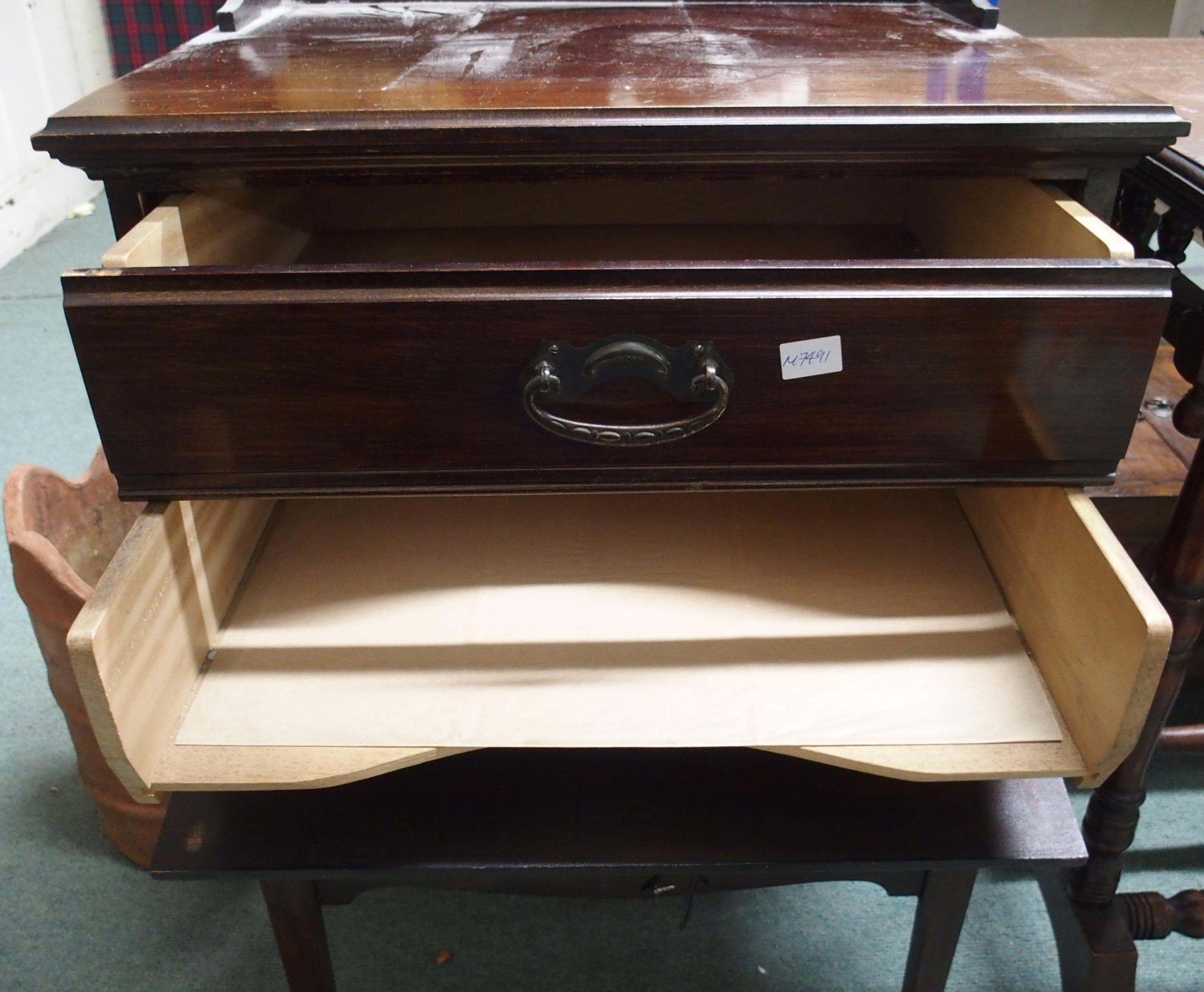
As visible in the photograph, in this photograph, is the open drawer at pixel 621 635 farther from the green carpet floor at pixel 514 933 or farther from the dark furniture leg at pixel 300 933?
the green carpet floor at pixel 514 933

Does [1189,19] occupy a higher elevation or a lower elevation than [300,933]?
higher

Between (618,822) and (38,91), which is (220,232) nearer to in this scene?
(618,822)

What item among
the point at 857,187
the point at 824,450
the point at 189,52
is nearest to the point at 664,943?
the point at 824,450

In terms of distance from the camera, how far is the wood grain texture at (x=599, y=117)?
52 centimetres

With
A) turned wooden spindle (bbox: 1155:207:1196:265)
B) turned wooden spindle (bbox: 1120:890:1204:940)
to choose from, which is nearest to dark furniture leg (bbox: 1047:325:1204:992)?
turned wooden spindle (bbox: 1120:890:1204:940)

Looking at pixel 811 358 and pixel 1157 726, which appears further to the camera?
pixel 1157 726

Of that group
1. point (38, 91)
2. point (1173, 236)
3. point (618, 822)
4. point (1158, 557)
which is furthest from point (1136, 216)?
point (38, 91)

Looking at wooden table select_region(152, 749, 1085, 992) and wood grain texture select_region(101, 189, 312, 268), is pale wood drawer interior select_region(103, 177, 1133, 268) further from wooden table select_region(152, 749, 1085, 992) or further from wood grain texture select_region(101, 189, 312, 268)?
wooden table select_region(152, 749, 1085, 992)

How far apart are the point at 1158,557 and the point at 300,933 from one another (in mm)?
640

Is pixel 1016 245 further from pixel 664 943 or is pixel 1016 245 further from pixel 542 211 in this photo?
pixel 664 943

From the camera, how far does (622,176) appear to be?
1.78 feet

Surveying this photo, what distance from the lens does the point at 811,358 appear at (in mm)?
513

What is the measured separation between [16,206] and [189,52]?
5.58 feet

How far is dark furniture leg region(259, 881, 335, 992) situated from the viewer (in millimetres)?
676
